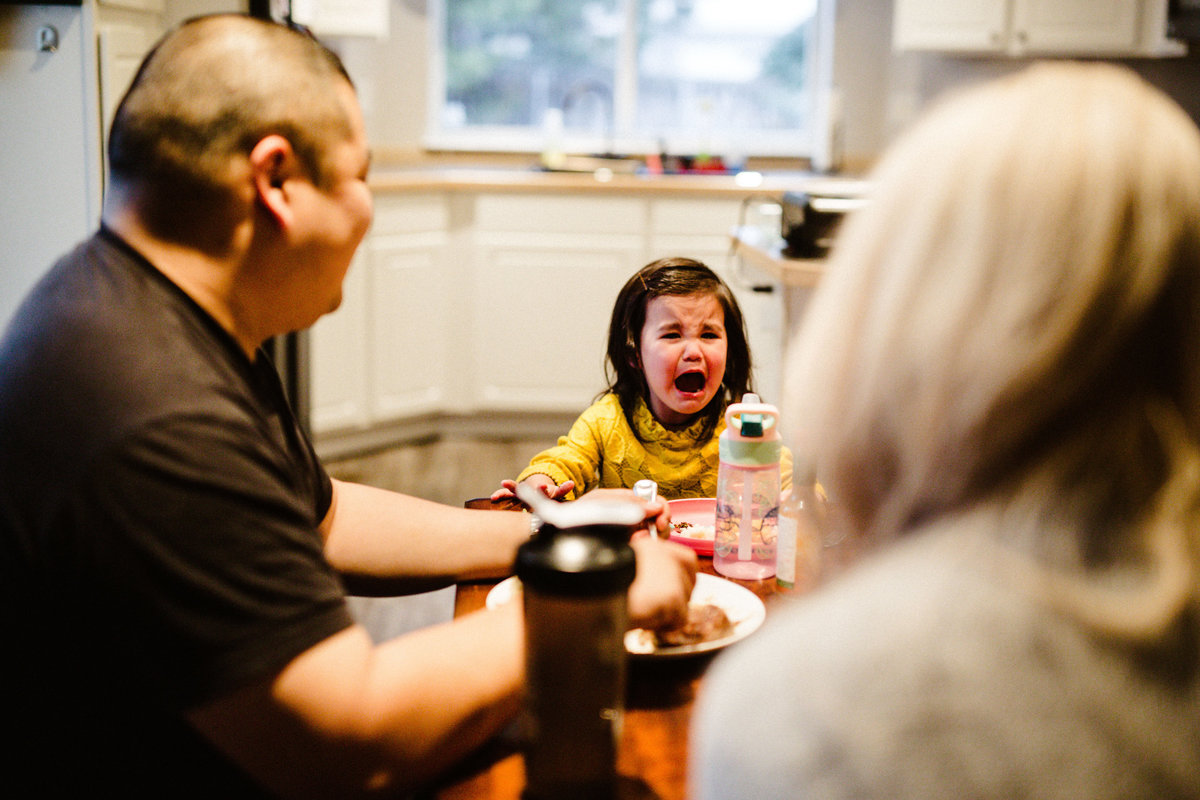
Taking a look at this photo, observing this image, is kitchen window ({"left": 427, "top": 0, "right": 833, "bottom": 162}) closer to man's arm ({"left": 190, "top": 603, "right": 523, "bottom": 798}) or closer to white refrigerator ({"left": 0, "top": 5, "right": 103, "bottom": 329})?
white refrigerator ({"left": 0, "top": 5, "right": 103, "bottom": 329})

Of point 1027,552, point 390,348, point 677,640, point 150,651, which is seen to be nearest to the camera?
point 1027,552

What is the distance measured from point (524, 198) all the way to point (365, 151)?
3.31m

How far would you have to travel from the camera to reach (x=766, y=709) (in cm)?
51

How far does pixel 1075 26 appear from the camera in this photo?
3.91m

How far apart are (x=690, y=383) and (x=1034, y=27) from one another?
9.44 ft

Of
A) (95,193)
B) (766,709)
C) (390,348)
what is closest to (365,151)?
(766,709)

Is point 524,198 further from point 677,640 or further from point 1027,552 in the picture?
point 1027,552

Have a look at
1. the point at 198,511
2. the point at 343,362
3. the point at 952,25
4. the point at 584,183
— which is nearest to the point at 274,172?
the point at 198,511

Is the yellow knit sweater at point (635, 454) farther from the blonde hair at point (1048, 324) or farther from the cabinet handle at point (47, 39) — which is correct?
the cabinet handle at point (47, 39)

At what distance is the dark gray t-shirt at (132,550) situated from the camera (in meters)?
0.73

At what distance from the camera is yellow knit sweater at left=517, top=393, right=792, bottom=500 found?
177cm

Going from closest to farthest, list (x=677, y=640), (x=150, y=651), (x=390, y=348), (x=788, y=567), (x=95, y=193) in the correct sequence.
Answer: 1. (x=150, y=651)
2. (x=677, y=640)
3. (x=788, y=567)
4. (x=95, y=193)
5. (x=390, y=348)

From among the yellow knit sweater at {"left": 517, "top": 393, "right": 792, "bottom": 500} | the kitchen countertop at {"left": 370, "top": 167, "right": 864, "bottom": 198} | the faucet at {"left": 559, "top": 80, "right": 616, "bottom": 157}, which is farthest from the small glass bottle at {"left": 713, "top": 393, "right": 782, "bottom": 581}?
the faucet at {"left": 559, "top": 80, "right": 616, "bottom": 157}

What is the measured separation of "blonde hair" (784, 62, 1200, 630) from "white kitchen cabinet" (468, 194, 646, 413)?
3669 mm
